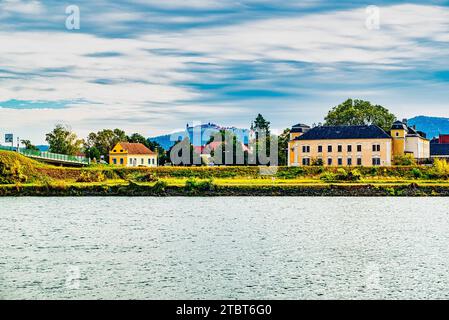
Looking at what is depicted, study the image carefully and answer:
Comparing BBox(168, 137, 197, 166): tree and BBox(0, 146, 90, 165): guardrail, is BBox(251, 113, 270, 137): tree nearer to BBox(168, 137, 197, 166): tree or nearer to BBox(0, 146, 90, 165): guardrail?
BBox(168, 137, 197, 166): tree

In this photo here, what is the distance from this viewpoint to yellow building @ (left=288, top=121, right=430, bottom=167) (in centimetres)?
9306

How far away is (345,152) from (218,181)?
3584 centimetres

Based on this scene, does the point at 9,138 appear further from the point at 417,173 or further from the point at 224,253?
the point at 224,253

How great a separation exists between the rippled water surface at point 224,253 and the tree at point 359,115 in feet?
205

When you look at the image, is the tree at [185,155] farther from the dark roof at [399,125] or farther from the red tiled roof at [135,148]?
the dark roof at [399,125]

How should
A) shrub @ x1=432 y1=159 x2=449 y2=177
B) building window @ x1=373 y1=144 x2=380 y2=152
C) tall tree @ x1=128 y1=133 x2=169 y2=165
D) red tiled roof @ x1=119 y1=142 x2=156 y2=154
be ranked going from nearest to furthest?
shrub @ x1=432 y1=159 x2=449 y2=177 → building window @ x1=373 y1=144 x2=380 y2=152 → red tiled roof @ x1=119 y1=142 x2=156 y2=154 → tall tree @ x1=128 y1=133 x2=169 y2=165

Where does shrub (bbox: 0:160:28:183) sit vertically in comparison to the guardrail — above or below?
below

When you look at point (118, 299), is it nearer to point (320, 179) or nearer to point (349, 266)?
point (349, 266)

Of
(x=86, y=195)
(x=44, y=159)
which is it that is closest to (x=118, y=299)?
(x=86, y=195)

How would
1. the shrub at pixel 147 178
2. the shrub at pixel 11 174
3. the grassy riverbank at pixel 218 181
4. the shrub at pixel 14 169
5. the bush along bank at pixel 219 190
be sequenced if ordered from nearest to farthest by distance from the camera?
the bush along bank at pixel 219 190 → the grassy riverbank at pixel 218 181 → the shrub at pixel 11 174 → the shrub at pixel 14 169 → the shrub at pixel 147 178

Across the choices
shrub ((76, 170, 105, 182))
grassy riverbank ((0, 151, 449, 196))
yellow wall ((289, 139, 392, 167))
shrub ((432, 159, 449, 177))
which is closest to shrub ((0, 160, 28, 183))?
grassy riverbank ((0, 151, 449, 196))

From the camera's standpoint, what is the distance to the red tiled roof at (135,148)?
11125 centimetres

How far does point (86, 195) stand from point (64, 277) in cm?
3710

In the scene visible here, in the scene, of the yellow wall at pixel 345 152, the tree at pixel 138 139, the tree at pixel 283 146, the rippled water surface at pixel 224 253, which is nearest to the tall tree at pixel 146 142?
the tree at pixel 138 139
